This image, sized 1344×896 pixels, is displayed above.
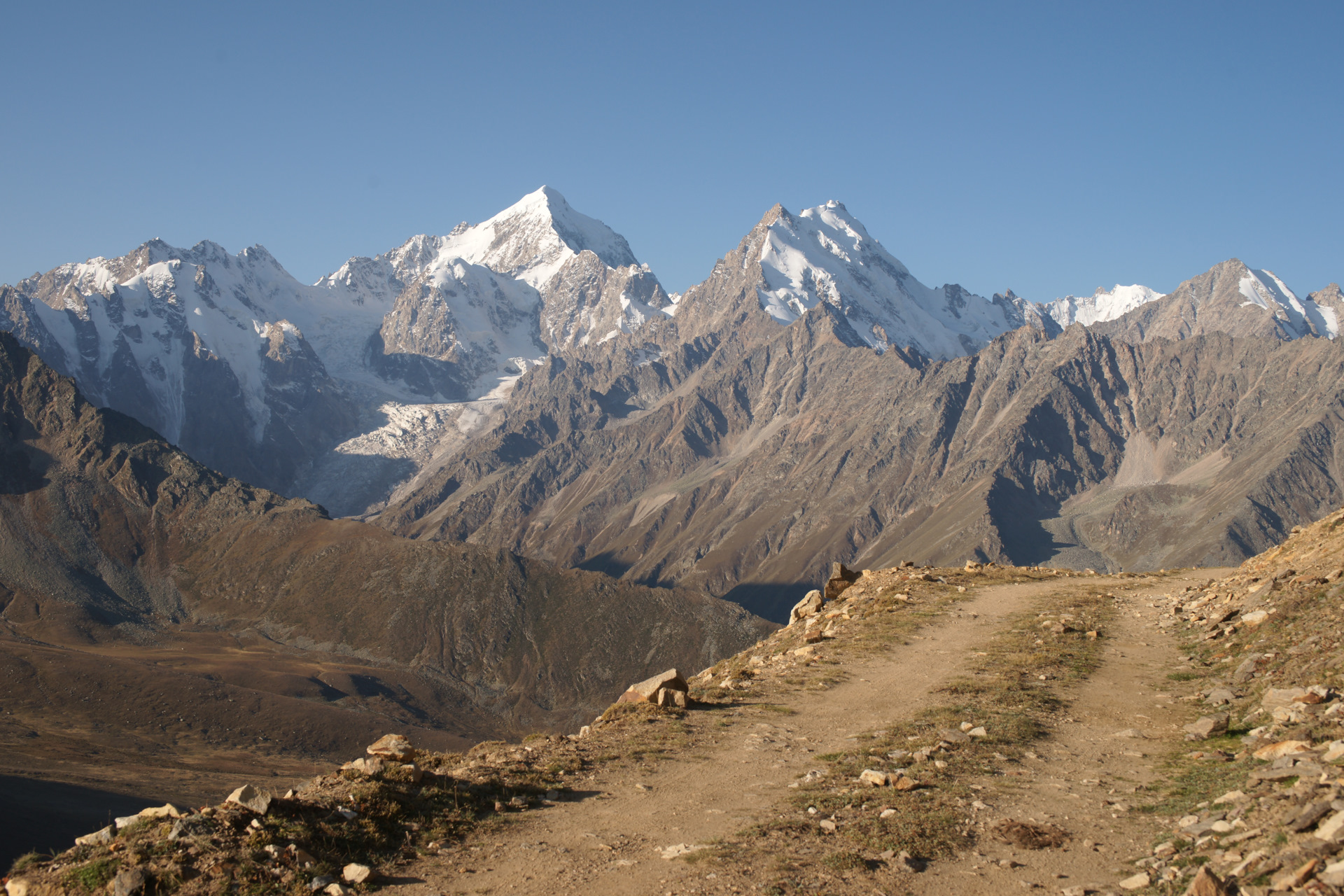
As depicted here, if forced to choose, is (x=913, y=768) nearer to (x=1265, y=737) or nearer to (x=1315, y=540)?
(x=1265, y=737)

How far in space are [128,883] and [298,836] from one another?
238 cm

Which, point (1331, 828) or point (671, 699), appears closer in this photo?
point (1331, 828)

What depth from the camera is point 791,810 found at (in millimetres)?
17344

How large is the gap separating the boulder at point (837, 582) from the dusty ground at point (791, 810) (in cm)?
1598

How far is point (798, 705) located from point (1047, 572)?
3466 centimetres

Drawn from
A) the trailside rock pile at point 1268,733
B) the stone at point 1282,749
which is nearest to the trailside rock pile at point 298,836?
the trailside rock pile at point 1268,733

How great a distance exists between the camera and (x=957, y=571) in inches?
2120

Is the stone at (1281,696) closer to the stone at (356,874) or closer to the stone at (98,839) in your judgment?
the stone at (356,874)

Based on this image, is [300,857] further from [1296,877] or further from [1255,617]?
[1255,617]

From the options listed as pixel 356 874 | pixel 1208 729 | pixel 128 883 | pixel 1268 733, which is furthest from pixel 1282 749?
pixel 128 883

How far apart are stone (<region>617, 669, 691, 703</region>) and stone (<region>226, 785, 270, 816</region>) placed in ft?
37.4

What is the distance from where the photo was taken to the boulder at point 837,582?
152ft

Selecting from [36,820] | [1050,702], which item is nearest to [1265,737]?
[1050,702]

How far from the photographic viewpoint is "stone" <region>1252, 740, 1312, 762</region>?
1706 centimetres
